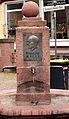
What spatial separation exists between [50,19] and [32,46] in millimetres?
18930

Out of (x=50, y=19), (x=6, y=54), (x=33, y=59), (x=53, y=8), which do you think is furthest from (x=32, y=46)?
(x=50, y=19)

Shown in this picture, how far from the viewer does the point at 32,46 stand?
8648mm

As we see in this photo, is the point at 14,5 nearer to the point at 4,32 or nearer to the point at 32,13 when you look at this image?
the point at 4,32

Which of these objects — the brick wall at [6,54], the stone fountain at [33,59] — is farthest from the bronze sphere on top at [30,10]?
the brick wall at [6,54]

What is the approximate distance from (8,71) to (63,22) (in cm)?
612

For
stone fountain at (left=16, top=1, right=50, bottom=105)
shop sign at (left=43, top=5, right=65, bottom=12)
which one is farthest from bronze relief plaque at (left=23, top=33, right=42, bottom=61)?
shop sign at (left=43, top=5, right=65, bottom=12)

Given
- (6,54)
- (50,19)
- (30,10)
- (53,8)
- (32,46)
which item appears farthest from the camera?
(50,19)

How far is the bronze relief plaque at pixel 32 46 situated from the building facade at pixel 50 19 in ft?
53.9

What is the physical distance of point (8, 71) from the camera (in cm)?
2236

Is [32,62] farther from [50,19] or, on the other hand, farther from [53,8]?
[50,19]

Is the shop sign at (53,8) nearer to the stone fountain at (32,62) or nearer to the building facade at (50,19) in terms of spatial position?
the building facade at (50,19)

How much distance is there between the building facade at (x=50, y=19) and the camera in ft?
85.4

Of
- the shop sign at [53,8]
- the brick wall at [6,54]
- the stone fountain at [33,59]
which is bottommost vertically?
the brick wall at [6,54]

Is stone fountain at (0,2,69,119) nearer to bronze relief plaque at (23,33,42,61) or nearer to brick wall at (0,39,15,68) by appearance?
bronze relief plaque at (23,33,42,61)
